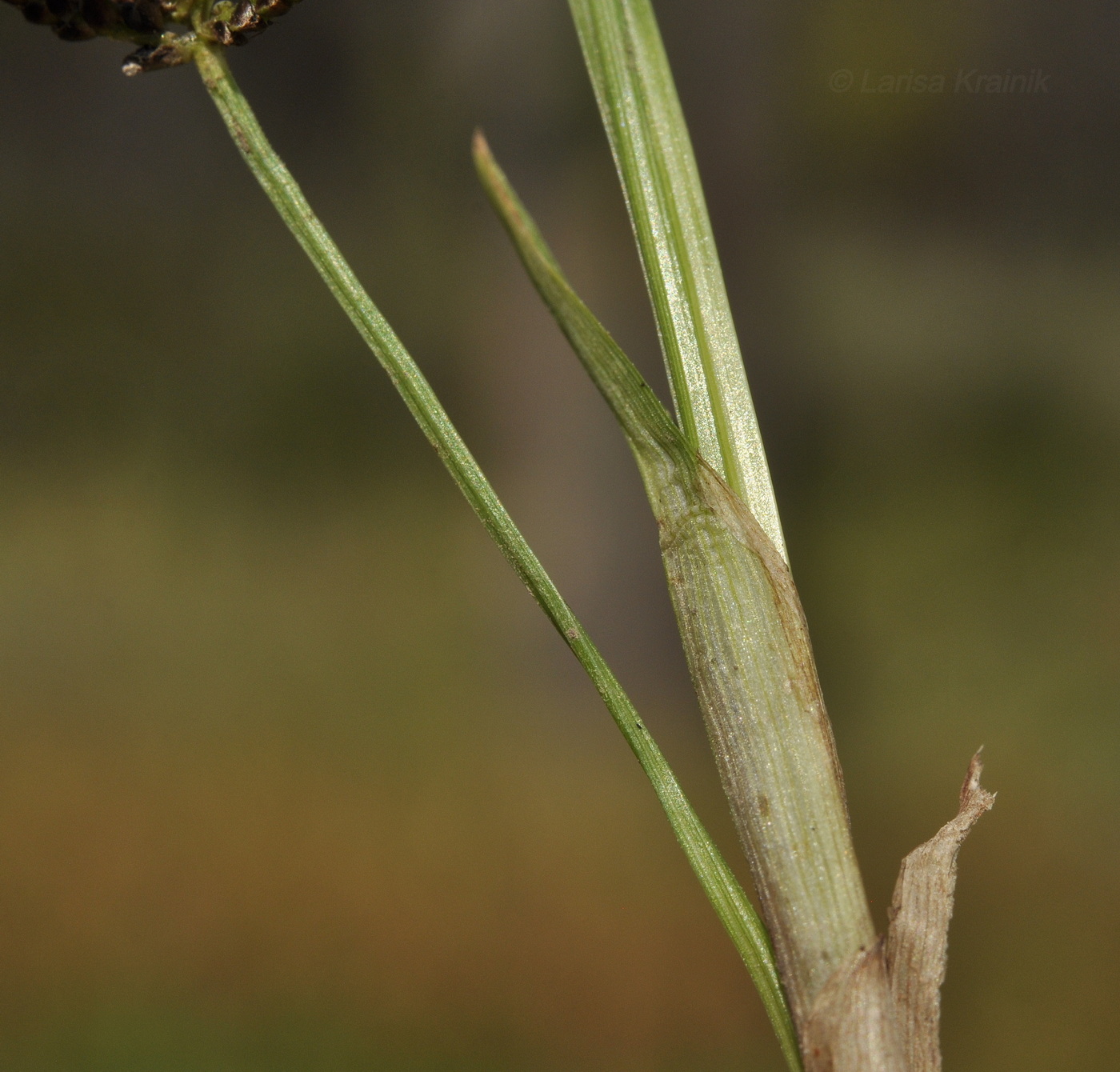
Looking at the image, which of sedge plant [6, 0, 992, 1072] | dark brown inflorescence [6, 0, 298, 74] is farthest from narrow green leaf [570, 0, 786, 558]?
dark brown inflorescence [6, 0, 298, 74]

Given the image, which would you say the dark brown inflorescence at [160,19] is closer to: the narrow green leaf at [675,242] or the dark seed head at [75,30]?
the dark seed head at [75,30]

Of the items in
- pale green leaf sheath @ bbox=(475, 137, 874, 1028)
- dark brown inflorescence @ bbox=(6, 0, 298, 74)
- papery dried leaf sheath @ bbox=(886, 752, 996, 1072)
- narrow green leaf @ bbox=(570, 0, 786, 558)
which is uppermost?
dark brown inflorescence @ bbox=(6, 0, 298, 74)

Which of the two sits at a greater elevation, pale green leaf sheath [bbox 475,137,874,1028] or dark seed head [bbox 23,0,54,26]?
dark seed head [bbox 23,0,54,26]

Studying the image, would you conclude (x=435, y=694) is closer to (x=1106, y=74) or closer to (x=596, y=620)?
(x=596, y=620)

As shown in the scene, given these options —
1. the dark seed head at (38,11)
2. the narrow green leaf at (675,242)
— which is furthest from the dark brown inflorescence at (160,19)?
the narrow green leaf at (675,242)

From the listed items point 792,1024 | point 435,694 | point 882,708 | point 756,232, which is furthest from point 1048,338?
point 792,1024

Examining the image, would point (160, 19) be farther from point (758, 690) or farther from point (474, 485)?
point (758, 690)

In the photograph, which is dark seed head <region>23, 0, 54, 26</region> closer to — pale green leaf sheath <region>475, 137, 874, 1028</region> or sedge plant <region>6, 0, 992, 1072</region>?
sedge plant <region>6, 0, 992, 1072</region>

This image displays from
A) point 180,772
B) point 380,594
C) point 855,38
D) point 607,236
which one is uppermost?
point 855,38
